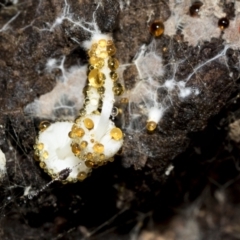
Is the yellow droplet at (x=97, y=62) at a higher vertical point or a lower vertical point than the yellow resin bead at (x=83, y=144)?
higher

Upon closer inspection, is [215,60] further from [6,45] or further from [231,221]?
[231,221]

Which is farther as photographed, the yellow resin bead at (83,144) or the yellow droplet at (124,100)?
the yellow droplet at (124,100)

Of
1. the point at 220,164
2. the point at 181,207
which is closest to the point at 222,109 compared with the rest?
the point at 220,164

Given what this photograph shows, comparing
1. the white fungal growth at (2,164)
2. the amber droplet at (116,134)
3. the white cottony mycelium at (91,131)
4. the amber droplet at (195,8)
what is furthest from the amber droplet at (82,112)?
the amber droplet at (195,8)

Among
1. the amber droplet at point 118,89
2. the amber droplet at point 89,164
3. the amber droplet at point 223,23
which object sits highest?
the amber droplet at point 223,23

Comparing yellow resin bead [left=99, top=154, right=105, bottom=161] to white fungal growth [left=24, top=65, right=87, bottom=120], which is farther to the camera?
white fungal growth [left=24, top=65, right=87, bottom=120]

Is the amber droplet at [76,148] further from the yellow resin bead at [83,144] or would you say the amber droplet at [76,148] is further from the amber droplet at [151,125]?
the amber droplet at [151,125]

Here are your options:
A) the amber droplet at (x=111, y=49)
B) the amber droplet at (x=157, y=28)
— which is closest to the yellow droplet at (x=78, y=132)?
the amber droplet at (x=111, y=49)

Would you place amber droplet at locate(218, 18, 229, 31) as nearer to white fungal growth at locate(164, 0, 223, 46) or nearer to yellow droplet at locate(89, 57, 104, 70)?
white fungal growth at locate(164, 0, 223, 46)

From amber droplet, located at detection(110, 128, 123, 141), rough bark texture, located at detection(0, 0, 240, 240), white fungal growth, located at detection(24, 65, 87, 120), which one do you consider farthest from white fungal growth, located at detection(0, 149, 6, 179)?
amber droplet, located at detection(110, 128, 123, 141)
